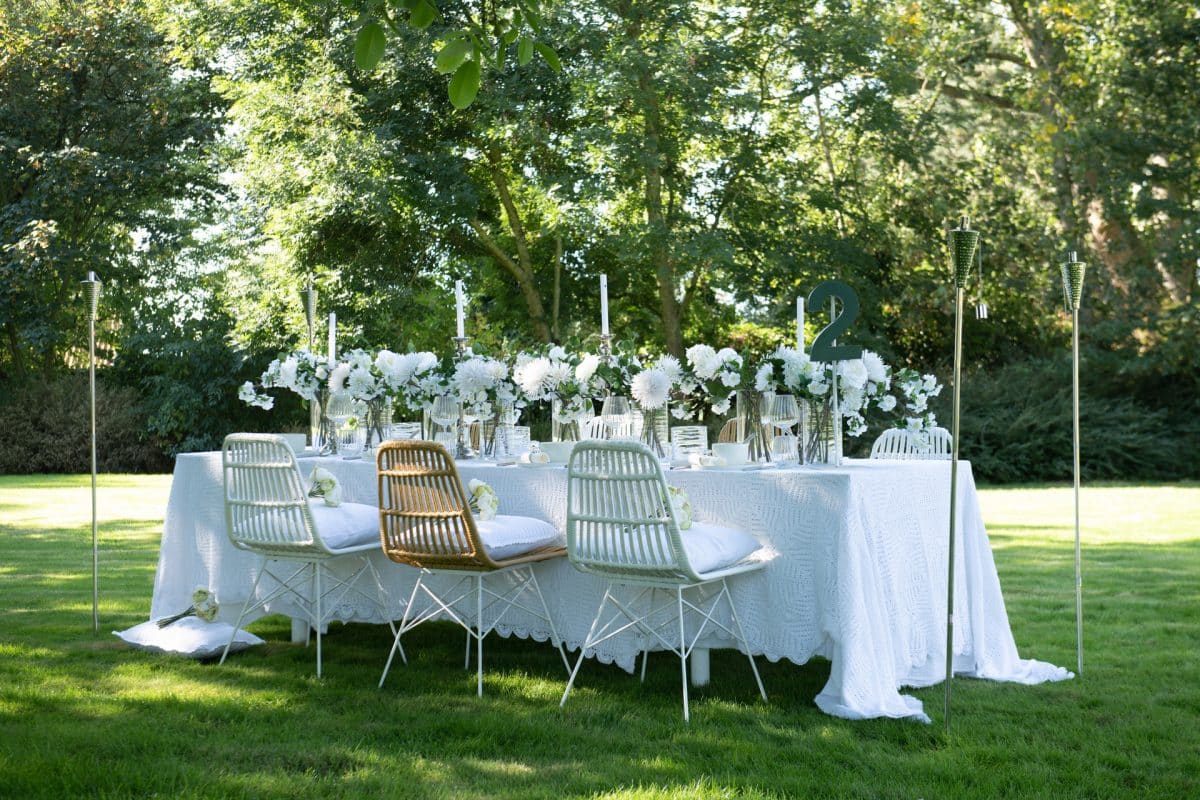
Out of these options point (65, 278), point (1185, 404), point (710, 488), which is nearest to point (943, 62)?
point (1185, 404)

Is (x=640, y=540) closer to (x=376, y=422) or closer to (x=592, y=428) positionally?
(x=592, y=428)

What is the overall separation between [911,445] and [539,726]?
2.62m

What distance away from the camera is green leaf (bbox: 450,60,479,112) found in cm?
344

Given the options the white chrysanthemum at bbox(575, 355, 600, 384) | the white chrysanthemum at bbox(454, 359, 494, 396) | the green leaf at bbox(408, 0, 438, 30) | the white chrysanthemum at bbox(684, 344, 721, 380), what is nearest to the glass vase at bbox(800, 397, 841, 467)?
the white chrysanthemum at bbox(684, 344, 721, 380)

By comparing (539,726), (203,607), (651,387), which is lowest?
(539,726)

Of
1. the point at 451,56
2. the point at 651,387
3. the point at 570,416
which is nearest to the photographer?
the point at 451,56

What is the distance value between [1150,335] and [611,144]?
808 centimetres

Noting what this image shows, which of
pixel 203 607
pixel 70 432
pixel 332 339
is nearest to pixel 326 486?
pixel 203 607

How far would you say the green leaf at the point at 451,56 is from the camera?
11.2 feet

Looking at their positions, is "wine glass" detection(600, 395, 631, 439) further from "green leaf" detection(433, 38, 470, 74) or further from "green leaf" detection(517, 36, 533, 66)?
"green leaf" detection(433, 38, 470, 74)

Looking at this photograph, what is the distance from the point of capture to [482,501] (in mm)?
4699

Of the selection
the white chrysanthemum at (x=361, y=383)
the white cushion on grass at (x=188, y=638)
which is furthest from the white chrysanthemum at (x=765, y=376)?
the white cushion on grass at (x=188, y=638)

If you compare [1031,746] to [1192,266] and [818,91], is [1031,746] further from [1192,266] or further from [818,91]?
[1192,266]

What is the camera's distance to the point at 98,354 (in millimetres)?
23016
